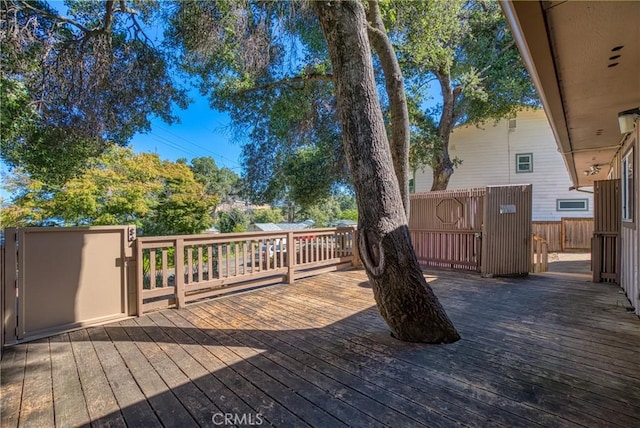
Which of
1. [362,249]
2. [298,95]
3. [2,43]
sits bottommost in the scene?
[362,249]

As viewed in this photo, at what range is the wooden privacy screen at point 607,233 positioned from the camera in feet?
17.8

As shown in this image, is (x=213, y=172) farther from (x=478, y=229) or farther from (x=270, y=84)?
(x=478, y=229)

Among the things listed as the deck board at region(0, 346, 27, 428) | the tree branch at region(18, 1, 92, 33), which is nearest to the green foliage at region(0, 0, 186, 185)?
the tree branch at region(18, 1, 92, 33)

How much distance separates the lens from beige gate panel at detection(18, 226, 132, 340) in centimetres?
331

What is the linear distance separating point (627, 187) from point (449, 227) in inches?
120

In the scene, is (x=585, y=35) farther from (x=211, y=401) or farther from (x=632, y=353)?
(x=211, y=401)

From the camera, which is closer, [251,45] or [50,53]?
[50,53]

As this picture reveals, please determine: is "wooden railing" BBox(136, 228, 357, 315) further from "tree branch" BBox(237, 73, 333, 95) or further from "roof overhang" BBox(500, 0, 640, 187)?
"roof overhang" BBox(500, 0, 640, 187)

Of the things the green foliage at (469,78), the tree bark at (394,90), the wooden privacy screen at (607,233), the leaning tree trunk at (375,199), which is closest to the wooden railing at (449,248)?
the wooden privacy screen at (607,233)

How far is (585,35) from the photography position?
207cm

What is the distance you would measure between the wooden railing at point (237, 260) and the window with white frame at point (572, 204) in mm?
10425

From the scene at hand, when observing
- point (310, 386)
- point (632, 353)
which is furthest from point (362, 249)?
point (632, 353)

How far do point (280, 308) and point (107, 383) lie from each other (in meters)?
2.22

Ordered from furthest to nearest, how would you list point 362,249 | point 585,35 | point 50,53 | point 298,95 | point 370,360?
point 298,95, point 50,53, point 362,249, point 370,360, point 585,35
